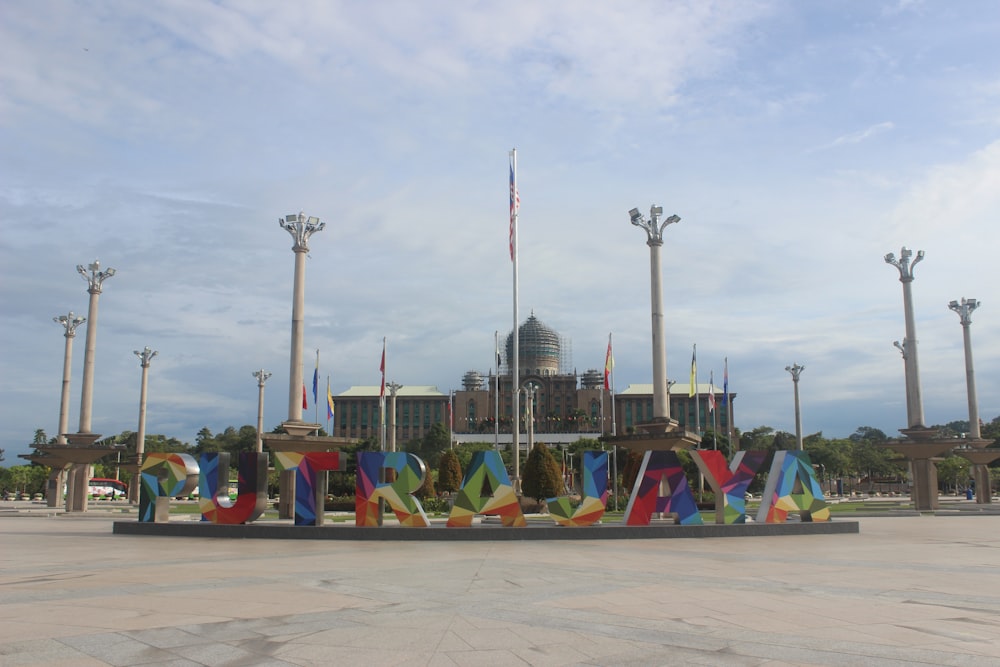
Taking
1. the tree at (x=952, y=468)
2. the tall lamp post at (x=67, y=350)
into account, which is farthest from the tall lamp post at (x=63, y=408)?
the tree at (x=952, y=468)

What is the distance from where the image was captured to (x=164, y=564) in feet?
60.0

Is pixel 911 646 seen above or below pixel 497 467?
below

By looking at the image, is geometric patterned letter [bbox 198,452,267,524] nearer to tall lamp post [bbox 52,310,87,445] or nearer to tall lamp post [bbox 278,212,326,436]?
tall lamp post [bbox 278,212,326,436]

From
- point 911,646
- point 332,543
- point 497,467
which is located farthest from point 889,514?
point 911,646

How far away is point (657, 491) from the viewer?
27.4 meters

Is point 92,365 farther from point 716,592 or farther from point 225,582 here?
point 716,592

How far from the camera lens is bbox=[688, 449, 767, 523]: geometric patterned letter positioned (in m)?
27.4

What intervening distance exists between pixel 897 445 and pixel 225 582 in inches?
1648

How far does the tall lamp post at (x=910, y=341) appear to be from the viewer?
1886 inches

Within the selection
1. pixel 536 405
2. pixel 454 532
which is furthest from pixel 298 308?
pixel 536 405

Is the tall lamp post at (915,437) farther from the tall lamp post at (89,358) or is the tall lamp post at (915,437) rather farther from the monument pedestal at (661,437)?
the tall lamp post at (89,358)

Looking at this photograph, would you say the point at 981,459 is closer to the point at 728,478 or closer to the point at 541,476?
the point at 541,476

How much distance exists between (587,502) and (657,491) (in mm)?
2509

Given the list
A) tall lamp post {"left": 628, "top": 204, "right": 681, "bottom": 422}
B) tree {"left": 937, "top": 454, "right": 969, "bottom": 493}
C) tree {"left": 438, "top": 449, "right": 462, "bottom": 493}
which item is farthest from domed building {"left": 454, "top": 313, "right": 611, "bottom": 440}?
tall lamp post {"left": 628, "top": 204, "right": 681, "bottom": 422}
